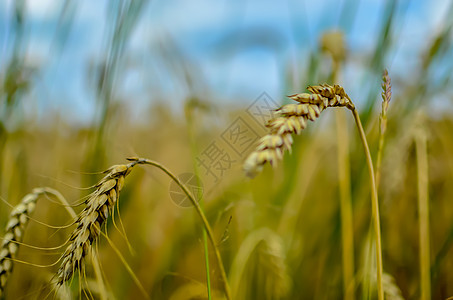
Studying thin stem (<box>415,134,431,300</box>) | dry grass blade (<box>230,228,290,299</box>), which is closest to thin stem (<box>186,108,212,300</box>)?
dry grass blade (<box>230,228,290,299</box>)

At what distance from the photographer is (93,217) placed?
0.45 m

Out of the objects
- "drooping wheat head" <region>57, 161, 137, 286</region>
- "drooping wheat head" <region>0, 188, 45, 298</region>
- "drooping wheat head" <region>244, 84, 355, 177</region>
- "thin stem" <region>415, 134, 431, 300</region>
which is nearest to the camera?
"drooping wheat head" <region>244, 84, 355, 177</region>

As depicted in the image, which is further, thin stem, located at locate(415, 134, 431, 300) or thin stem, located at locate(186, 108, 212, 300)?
thin stem, located at locate(415, 134, 431, 300)

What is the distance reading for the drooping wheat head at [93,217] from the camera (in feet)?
1.46

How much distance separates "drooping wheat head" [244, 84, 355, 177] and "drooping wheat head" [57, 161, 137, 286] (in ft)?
0.49

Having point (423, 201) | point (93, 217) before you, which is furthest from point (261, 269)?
point (93, 217)

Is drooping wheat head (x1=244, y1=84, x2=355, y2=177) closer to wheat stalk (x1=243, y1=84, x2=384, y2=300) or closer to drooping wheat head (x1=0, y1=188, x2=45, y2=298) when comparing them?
wheat stalk (x1=243, y1=84, x2=384, y2=300)

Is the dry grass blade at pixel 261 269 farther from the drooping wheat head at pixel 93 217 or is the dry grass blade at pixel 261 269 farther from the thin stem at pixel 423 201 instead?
the drooping wheat head at pixel 93 217

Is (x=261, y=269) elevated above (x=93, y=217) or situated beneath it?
situated beneath

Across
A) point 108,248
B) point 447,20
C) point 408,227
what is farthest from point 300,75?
point 108,248

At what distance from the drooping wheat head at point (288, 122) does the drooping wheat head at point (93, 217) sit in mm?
151

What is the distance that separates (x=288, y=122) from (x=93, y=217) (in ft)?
0.70

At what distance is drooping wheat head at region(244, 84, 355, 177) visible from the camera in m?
0.34

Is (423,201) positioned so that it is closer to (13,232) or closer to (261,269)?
(261,269)
